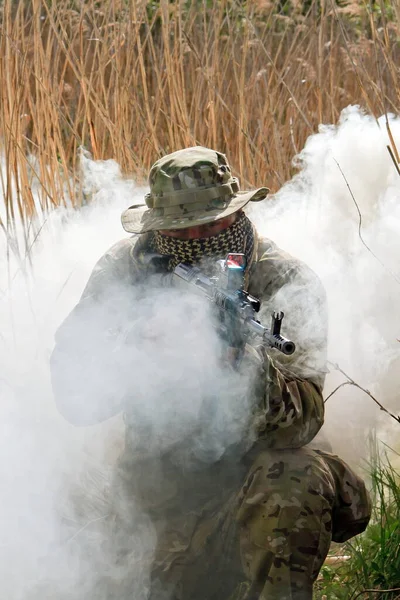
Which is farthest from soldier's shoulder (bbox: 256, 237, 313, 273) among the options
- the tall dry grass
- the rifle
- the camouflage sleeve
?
the tall dry grass

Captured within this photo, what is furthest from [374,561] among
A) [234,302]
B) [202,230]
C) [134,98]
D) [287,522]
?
[134,98]

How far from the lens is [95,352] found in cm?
246

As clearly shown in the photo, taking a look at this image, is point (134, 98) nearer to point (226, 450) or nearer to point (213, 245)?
point (213, 245)

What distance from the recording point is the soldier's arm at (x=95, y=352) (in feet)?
7.84

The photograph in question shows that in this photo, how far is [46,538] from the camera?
262cm

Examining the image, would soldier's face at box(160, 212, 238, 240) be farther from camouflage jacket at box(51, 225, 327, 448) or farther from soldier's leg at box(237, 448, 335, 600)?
soldier's leg at box(237, 448, 335, 600)

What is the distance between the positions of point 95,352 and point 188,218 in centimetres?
53

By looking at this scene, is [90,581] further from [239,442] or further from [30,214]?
[30,214]

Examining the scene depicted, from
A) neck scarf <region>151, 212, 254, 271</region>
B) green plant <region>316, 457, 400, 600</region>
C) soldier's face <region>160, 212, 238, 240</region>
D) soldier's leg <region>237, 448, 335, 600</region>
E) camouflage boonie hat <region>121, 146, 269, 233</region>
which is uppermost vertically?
camouflage boonie hat <region>121, 146, 269, 233</region>

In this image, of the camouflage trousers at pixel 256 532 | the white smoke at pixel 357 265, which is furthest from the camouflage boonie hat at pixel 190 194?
the camouflage trousers at pixel 256 532

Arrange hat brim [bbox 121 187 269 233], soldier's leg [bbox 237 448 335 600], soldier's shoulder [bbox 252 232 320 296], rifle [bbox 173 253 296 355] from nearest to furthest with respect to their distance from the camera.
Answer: rifle [bbox 173 253 296 355] → soldier's leg [bbox 237 448 335 600] → hat brim [bbox 121 187 269 233] → soldier's shoulder [bbox 252 232 320 296]

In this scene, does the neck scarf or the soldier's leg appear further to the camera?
the neck scarf

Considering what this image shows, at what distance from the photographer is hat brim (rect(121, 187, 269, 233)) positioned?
222cm

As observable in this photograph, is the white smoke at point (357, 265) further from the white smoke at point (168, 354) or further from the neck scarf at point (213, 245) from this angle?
the neck scarf at point (213, 245)
